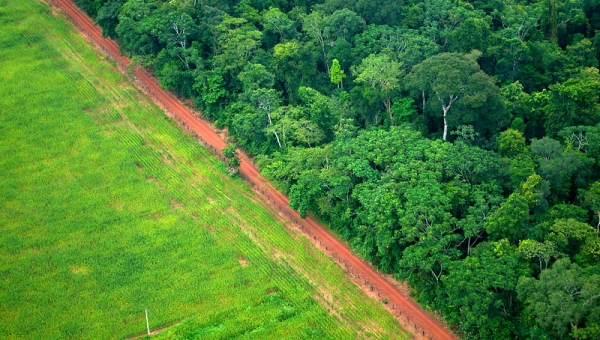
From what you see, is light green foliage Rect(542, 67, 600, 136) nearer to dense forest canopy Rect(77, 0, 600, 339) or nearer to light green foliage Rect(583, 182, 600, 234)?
dense forest canopy Rect(77, 0, 600, 339)

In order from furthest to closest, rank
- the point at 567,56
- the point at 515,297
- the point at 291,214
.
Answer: the point at 567,56
the point at 291,214
the point at 515,297

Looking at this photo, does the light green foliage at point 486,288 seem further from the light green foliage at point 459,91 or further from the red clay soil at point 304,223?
the light green foliage at point 459,91

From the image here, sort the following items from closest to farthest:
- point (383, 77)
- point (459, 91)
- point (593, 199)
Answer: point (593, 199), point (459, 91), point (383, 77)

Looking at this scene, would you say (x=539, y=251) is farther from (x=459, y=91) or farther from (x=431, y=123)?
(x=431, y=123)

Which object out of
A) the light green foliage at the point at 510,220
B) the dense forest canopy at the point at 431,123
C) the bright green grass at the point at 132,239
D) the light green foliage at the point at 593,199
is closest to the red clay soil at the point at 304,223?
the bright green grass at the point at 132,239

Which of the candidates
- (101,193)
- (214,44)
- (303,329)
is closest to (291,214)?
(303,329)

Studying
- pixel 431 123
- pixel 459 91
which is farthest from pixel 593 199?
pixel 431 123

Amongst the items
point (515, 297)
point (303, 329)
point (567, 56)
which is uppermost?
point (567, 56)

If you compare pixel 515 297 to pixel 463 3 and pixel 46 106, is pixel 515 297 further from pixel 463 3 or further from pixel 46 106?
pixel 46 106
